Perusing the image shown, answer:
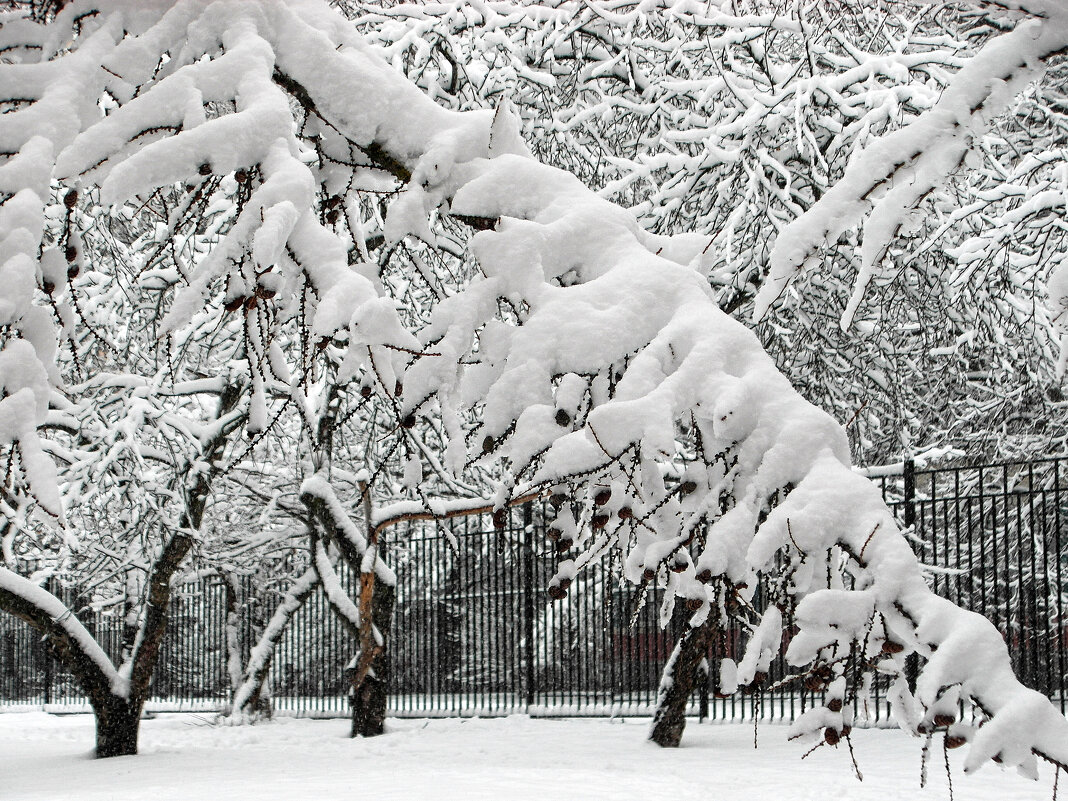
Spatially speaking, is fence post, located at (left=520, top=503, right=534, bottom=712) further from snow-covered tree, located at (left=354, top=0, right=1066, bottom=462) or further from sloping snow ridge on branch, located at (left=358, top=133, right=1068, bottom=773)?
sloping snow ridge on branch, located at (left=358, top=133, right=1068, bottom=773)

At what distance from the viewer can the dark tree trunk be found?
985 centimetres

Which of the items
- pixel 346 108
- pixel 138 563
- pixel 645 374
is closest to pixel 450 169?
pixel 346 108

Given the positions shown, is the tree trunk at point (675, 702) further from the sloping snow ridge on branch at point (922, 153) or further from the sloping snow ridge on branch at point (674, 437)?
the sloping snow ridge on branch at point (922, 153)

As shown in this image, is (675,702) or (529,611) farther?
(529,611)

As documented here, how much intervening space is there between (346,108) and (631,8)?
5.91 m

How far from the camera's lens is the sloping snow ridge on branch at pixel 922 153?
280 cm

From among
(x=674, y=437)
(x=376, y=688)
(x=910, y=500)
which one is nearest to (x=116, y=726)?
(x=376, y=688)

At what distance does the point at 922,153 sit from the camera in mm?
2863

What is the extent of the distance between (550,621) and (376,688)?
10.6 ft

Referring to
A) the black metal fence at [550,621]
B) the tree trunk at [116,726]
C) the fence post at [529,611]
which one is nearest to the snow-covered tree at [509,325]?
the black metal fence at [550,621]

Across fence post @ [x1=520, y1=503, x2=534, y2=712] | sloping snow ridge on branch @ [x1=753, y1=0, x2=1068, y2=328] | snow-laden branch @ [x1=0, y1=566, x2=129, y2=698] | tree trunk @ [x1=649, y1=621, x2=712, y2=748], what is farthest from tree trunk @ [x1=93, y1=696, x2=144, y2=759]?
sloping snow ridge on branch @ [x1=753, y1=0, x2=1068, y2=328]

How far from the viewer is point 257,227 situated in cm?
267

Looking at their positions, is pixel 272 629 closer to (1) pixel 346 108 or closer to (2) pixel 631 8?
(2) pixel 631 8

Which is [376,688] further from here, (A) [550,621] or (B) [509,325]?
(B) [509,325]
